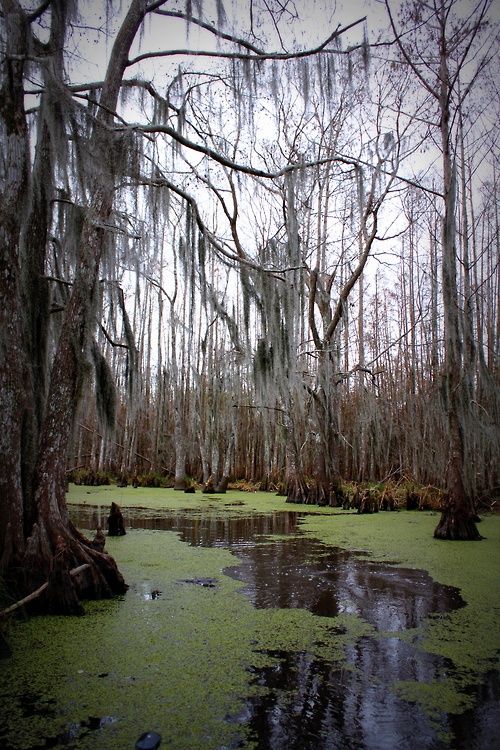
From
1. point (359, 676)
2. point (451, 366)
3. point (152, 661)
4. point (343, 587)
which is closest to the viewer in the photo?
point (359, 676)

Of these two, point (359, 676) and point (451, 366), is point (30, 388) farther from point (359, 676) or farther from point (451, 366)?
point (451, 366)

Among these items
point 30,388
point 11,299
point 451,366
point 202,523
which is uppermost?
point 451,366

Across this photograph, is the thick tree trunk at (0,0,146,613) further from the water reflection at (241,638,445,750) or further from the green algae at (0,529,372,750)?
the water reflection at (241,638,445,750)

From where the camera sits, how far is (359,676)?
86.4 inches

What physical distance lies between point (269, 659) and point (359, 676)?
44 centimetres

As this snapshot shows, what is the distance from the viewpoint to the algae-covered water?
1.76 m

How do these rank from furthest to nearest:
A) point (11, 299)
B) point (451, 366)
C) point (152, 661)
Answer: point (451, 366), point (11, 299), point (152, 661)

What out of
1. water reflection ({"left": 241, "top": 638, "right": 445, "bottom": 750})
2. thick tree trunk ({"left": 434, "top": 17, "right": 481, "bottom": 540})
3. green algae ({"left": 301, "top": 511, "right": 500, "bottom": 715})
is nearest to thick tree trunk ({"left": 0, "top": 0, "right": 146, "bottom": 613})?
water reflection ({"left": 241, "top": 638, "right": 445, "bottom": 750})

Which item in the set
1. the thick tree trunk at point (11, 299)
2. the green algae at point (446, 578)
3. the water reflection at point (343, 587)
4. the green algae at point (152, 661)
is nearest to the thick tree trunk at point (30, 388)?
the thick tree trunk at point (11, 299)

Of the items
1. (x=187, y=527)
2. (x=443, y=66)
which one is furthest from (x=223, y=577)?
(x=443, y=66)

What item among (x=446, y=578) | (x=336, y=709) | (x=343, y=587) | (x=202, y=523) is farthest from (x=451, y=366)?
(x=336, y=709)

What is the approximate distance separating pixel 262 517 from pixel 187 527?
170 centimetres

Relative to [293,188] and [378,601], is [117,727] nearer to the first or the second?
[378,601]

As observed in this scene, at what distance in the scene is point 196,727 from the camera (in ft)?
5.79
